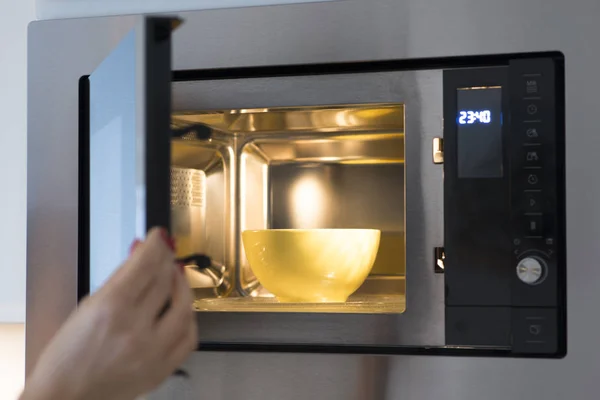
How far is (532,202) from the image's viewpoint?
2.64 feet

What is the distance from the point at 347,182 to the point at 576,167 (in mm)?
293

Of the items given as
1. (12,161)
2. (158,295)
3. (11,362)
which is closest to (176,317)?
(158,295)

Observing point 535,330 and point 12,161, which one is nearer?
point 535,330

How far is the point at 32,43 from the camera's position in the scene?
95 centimetres

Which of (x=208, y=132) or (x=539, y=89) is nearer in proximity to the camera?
(x=539, y=89)

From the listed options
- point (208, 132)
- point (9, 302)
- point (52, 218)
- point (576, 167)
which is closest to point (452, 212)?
point (576, 167)

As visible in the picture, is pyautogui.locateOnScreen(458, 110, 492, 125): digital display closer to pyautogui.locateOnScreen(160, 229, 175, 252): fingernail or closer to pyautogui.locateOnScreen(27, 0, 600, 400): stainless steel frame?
pyautogui.locateOnScreen(27, 0, 600, 400): stainless steel frame

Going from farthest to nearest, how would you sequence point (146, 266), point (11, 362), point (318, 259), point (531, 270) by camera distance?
point (11, 362), point (318, 259), point (531, 270), point (146, 266)

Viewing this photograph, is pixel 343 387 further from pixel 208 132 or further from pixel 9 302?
pixel 9 302

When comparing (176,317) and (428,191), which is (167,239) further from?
(428,191)

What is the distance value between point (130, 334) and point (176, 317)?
0.03 metres

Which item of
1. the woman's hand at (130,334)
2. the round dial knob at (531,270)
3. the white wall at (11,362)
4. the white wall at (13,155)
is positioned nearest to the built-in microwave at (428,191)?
the round dial knob at (531,270)

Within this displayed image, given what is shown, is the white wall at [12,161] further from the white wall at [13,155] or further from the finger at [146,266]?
the finger at [146,266]

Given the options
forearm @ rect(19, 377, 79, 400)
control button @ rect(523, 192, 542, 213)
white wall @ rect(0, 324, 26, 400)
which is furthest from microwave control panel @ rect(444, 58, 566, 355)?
white wall @ rect(0, 324, 26, 400)
